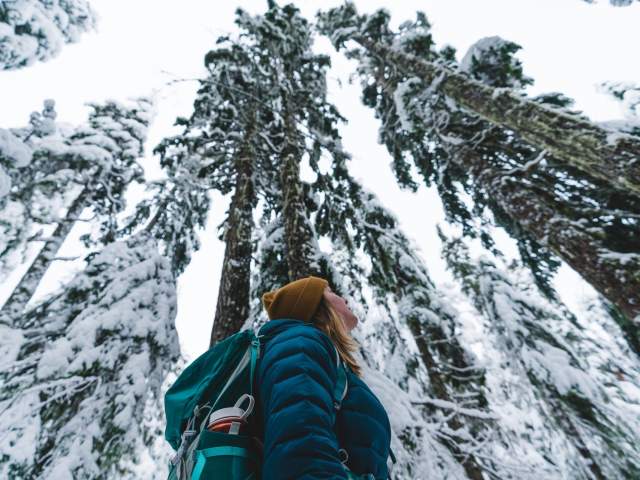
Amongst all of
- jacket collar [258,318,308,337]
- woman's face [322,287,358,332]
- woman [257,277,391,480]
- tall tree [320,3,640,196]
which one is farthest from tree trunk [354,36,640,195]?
jacket collar [258,318,308,337]

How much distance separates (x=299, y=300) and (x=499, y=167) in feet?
20.8

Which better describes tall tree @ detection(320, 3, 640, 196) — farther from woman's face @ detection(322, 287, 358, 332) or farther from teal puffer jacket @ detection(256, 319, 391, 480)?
teal puffer jacket @ detection(256, 319, 391, 480)

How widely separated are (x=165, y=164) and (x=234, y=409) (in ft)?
29.7

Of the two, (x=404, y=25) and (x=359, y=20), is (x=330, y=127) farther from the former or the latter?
(x=359, y=20)

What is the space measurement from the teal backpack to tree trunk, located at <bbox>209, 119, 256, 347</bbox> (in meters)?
2.89

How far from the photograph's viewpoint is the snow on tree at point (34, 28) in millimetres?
9737

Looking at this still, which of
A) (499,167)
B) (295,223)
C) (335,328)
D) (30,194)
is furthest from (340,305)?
(30,194)

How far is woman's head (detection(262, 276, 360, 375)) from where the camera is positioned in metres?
1.88

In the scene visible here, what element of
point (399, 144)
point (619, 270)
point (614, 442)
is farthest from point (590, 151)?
point (399, 144)

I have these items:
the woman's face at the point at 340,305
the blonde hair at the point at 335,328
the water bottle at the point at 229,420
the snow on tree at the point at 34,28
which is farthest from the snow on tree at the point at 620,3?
the snow on tree at the point at 34,28

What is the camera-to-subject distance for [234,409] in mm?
1228

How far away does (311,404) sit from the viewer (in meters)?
1.13

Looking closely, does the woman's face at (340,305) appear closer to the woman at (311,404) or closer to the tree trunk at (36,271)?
the woman at (311,404)

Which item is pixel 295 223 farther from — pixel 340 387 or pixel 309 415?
A: pixel 309 415
